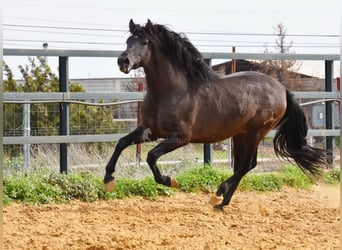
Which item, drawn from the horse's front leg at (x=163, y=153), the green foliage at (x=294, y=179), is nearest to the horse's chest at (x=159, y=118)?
the horse's front leg at (x=163, y=153)

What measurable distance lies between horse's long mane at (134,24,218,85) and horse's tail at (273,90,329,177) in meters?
1.31

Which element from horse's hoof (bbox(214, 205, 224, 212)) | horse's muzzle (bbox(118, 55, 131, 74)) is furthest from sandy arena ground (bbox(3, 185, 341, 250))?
horse's muzzle (bbox(118, 55, 131, 74))

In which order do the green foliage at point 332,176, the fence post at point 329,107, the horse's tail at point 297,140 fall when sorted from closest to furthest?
the horse's tail at point 297,140, the green foliage at point 332,176, the fence post at point 329,107

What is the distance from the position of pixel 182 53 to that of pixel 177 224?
174 centimetres

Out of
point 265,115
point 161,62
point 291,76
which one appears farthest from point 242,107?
point 291,76

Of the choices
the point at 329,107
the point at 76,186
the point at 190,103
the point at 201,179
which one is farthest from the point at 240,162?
the point at 329,107

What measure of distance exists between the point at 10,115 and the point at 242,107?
378 cm

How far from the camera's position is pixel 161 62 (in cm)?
647

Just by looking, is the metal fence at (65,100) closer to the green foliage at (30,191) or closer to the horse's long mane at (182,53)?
the green foliage at (30,191)

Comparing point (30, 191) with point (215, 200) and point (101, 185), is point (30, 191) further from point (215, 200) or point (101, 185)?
point (215, 200)

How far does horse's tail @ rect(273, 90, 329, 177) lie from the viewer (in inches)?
304

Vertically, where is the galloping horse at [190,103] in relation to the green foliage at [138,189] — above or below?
above

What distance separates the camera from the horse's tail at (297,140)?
771cm

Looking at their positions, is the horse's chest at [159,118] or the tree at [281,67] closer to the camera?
the horse's chest at [159,118]
